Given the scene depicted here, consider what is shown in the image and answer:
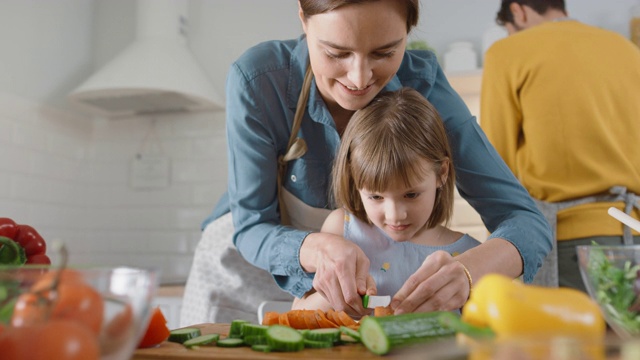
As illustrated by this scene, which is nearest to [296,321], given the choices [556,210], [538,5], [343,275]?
[343,275]

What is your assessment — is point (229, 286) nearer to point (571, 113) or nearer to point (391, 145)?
point (391, 145)

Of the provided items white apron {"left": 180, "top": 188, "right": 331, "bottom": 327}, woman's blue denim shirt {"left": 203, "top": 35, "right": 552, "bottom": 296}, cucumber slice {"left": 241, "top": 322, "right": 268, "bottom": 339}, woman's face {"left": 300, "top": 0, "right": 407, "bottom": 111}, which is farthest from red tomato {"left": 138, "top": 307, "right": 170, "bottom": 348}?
white apron {"left": 180, "top": 188, "right": 331, "bottom": 327}

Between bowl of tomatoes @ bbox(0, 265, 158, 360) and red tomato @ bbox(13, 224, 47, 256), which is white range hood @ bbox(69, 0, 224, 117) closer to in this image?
red tomato @ bbox(13, 224, 47, 256)

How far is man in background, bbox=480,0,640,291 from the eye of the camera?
2.02 metres

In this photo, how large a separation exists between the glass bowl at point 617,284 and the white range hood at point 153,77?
2.73 metres

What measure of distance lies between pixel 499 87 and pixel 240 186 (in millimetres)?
1029

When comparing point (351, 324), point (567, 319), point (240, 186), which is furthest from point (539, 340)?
point (240, 186)

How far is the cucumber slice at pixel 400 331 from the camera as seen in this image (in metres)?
0.81

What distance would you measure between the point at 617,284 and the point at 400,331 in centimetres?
26

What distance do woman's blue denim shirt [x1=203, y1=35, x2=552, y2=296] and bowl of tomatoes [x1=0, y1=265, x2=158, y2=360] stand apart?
2.82ft

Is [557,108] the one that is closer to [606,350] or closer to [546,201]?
[546,201]

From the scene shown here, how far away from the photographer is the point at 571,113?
2.07m

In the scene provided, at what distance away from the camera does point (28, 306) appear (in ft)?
1.80

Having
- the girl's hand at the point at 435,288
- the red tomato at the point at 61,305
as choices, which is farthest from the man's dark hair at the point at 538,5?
the red tomato at the point at 61,305
